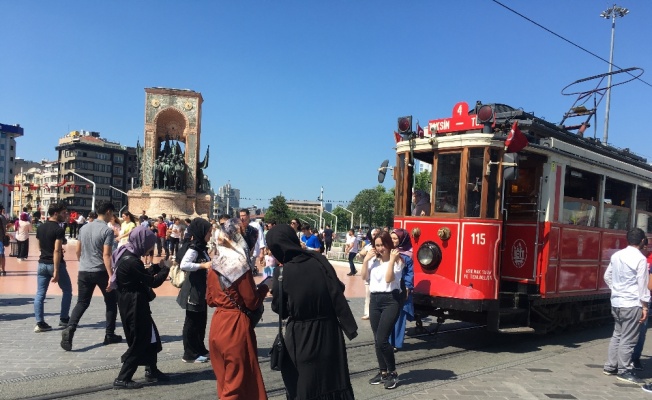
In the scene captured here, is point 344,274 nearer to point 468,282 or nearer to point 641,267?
point 468,282

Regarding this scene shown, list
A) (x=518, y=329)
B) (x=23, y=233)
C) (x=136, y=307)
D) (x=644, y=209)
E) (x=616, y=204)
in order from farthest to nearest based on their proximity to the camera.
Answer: (x=23, y=233) < (x=644, y=209) < (x=616, y=204) < (x=518, y=329) < (x=136, y=307)

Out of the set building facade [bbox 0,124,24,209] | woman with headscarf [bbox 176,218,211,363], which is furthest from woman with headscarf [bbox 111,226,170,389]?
building facade [bbox 0,124,24,209]

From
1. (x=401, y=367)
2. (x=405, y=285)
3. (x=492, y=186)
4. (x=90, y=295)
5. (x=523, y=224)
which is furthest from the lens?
(x=523, y=224)

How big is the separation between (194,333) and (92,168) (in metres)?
103

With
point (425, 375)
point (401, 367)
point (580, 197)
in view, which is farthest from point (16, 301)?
point (580, 197)

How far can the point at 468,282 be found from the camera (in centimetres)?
802

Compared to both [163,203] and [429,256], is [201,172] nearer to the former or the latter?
[163,203]

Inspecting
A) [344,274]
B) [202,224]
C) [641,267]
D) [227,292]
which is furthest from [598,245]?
[344,274]

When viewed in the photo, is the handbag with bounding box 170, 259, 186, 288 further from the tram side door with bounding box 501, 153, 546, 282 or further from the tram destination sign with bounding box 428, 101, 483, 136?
the tram side door with bounding box 501, 153, 546, 282

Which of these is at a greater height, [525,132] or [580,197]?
[525,132]

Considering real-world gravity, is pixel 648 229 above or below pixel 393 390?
above

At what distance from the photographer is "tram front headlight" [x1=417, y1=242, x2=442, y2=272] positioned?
328 inches

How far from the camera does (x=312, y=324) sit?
3.90 metres

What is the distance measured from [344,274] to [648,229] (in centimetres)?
1029
